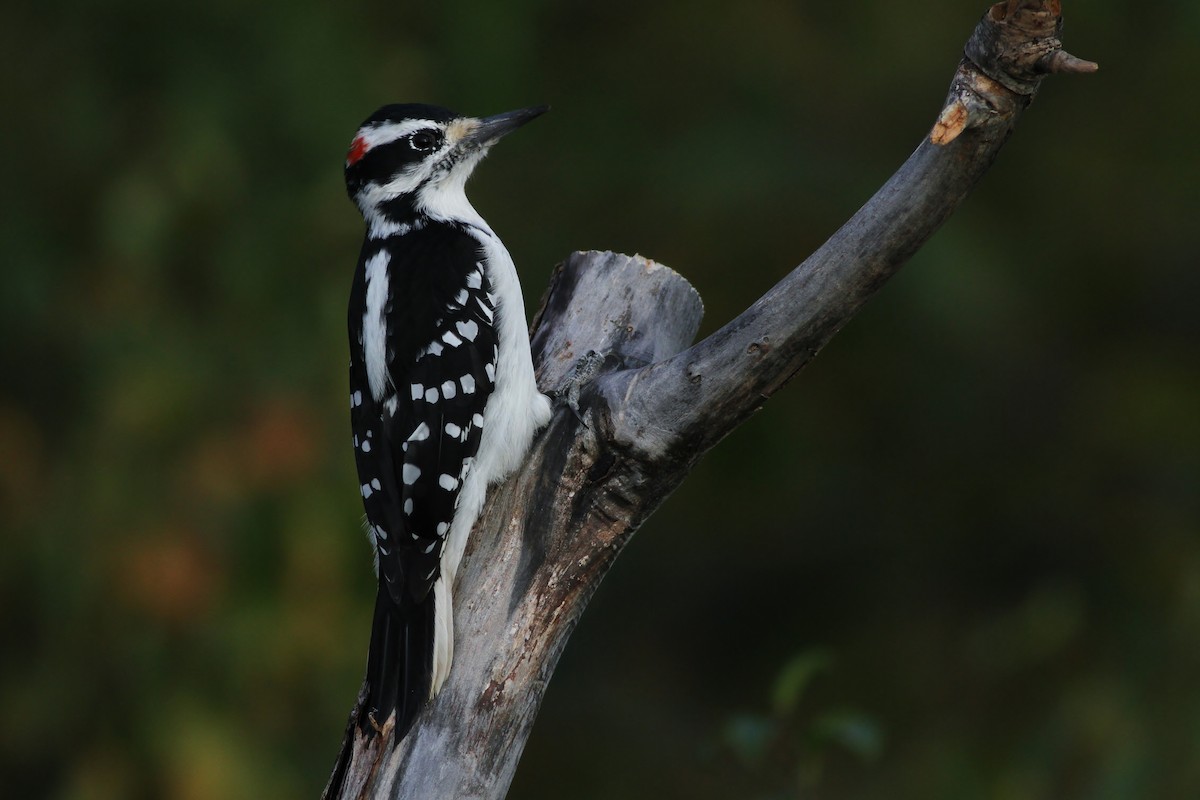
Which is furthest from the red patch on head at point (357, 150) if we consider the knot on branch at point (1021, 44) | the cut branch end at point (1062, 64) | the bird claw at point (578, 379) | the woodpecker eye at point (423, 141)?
the cut branch end at point (1062, 64)

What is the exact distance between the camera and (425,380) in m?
3.70

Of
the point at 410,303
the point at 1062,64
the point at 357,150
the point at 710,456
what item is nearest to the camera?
the point at 1062,64

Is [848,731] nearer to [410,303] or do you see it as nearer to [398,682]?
[398,682]

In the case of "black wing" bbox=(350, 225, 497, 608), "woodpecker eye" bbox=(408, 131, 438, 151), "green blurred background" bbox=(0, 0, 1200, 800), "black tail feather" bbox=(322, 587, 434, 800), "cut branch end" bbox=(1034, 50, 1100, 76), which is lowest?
"green blurred background" bbox=(0, 0, 1200, 800)

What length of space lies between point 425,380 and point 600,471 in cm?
65

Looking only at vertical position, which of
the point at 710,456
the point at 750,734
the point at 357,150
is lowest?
the point at 710,456

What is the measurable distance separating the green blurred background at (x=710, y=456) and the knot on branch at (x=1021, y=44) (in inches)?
107

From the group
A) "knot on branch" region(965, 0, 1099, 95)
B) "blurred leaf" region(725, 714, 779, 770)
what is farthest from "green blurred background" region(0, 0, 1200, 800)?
"knot on branch" region(965, 0, 1099, 95)

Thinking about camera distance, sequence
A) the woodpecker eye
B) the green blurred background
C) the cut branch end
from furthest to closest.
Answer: the green blurred background → the woodpecker eye → the cut branch end

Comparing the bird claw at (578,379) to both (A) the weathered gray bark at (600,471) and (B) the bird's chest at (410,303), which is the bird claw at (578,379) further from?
(B) the bird's chest at (410,303)

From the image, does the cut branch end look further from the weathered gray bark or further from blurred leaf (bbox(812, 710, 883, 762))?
blurred leaf (bbox(812, 710, 883, 762))

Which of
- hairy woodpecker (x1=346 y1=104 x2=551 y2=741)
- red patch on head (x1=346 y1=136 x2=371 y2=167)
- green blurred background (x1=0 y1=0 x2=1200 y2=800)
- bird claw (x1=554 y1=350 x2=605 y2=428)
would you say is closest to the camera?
hairy woodpecker (x1=346 y1=104 x2=551 y2=741)

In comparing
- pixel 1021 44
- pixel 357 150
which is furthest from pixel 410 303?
pixel 1021 44

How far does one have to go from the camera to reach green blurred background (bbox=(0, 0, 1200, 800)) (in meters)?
5.77
